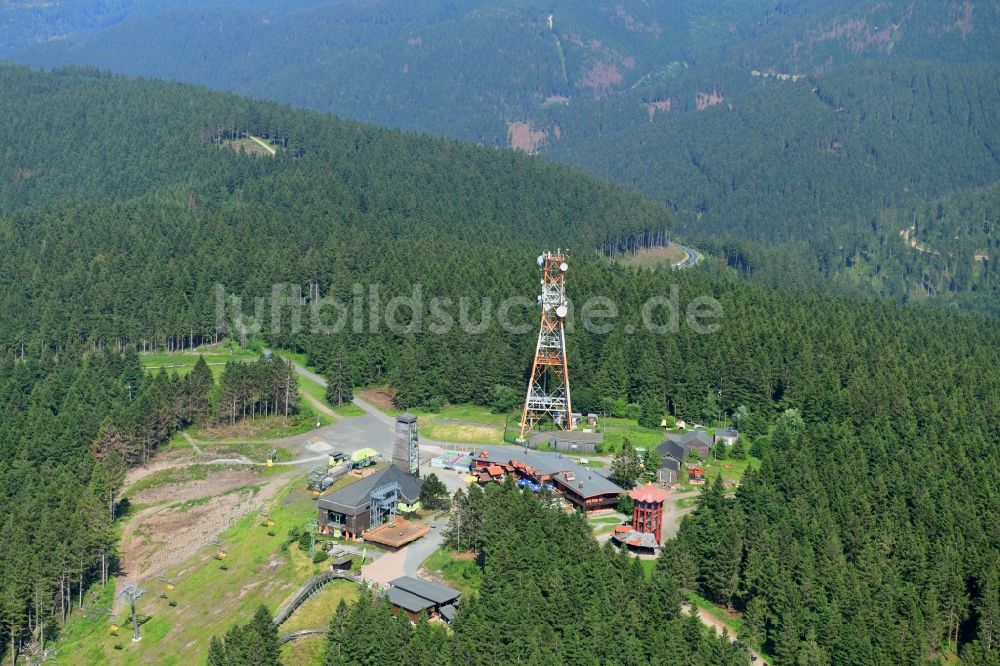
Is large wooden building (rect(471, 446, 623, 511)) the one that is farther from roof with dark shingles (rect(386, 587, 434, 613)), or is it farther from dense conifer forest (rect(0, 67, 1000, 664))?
roof with dark shingles (rect(386, 587, 434, 613))

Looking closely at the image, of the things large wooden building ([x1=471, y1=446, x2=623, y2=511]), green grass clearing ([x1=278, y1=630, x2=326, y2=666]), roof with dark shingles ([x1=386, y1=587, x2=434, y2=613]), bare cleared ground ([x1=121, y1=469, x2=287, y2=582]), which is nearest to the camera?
green grass clearing ([x1=278, y1=630, x2=326, y2=666])

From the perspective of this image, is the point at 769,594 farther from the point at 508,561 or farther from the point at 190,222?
the point at 190,222

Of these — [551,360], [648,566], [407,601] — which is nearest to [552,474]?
[648,566]

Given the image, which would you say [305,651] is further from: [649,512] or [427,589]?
[649,512]

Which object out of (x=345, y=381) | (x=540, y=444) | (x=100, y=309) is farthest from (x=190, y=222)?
(x=540, y=444)

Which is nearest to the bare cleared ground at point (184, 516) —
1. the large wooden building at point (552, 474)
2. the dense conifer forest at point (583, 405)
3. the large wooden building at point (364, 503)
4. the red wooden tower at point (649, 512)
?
the dense conifer forest at point (583, 405)

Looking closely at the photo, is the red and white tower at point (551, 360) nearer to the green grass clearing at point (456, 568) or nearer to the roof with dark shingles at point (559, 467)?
the roof with dark shingles at point (559, 467)

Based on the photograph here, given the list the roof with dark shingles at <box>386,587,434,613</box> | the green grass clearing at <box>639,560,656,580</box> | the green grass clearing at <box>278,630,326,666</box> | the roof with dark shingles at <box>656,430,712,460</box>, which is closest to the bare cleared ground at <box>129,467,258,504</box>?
the green grass clearing at <box>278,630,326,666</box>
